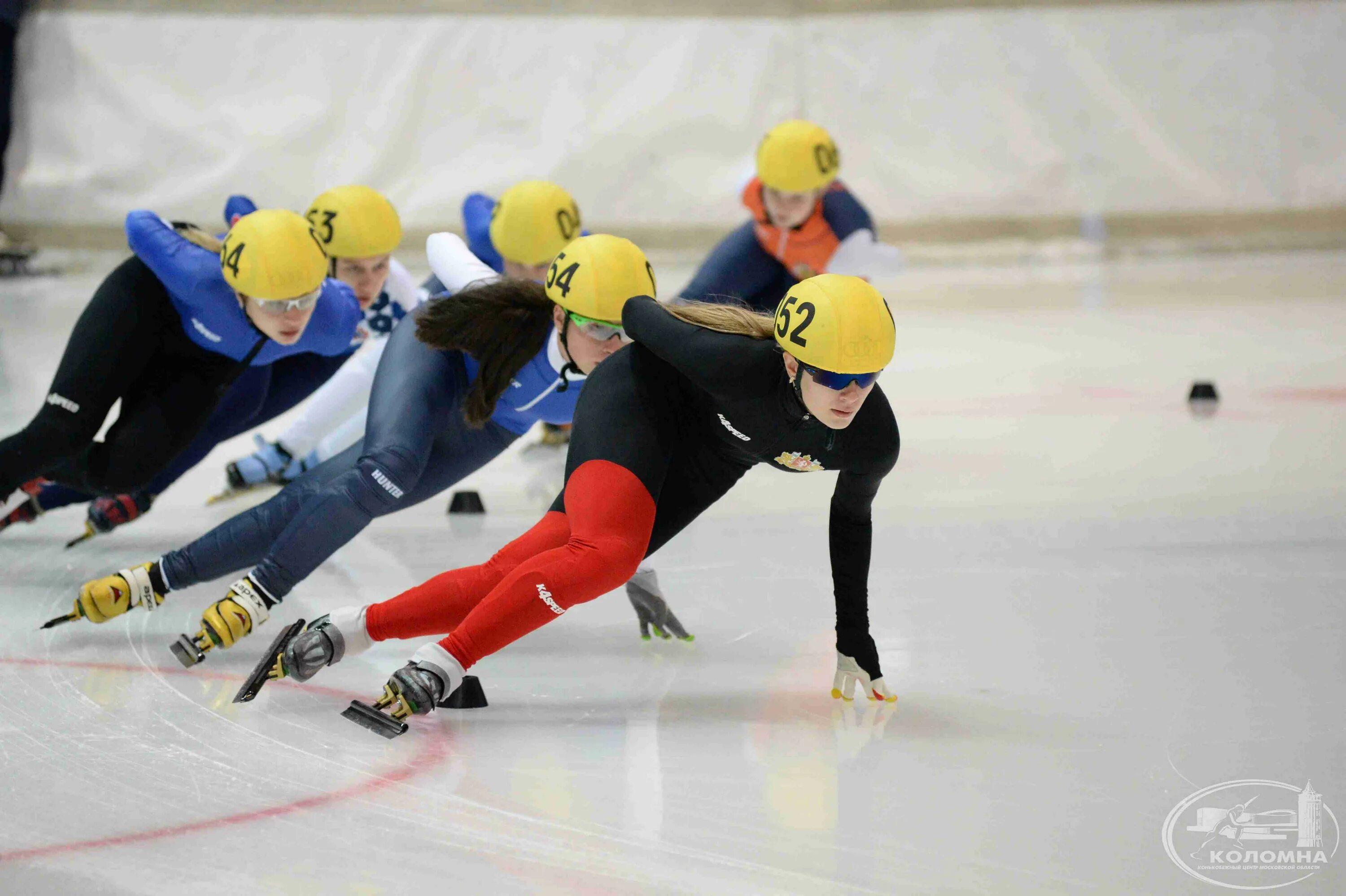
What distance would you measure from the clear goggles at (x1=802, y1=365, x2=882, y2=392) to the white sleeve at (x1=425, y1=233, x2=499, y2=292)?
1.21 metres

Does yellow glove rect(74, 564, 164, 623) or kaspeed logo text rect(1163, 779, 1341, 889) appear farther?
yellow glove rect(74, 564, 164, 623)

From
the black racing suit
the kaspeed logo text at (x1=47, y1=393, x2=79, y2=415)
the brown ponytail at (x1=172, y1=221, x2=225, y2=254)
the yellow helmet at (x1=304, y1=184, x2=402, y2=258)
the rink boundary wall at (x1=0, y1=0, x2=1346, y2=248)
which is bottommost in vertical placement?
the kaspeed logo text at (x1=47, y1=393, x2=79, y2=415)

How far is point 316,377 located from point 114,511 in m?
0.81

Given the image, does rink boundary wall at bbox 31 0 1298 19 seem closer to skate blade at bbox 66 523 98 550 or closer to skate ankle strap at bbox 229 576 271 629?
skate blade at bbox 66 523 98 550

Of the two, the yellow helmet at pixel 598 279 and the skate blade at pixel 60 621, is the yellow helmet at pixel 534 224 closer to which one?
the yellow helmet at pixel 598 279

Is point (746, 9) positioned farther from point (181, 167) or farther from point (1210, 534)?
point (1210, 534)

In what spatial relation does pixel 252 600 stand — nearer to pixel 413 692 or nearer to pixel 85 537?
pixel 413 692

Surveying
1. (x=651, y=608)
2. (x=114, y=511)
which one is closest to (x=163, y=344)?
(x=114, y=511)

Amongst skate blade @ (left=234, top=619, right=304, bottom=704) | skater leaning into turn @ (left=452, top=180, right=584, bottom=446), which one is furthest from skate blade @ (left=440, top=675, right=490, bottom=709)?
skater leaning into turn @ (left=452, top=180, right=584, bottom=446)

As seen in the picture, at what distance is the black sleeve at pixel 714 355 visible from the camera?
280cm

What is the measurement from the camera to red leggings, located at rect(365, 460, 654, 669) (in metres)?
2.72

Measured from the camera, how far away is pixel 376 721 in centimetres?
274

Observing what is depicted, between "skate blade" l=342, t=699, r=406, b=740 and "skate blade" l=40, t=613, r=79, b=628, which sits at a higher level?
"skate blade" l=40, t=613, r=79, b=628

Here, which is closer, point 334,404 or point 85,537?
point 85,537
